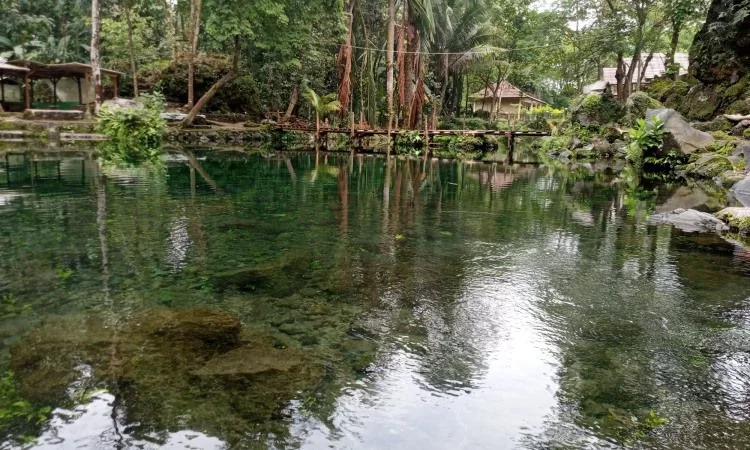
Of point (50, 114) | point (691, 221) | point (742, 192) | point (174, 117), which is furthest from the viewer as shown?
point (174, 117)

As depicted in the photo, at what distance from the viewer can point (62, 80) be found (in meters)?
A: 32.0

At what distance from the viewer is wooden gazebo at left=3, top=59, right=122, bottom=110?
26.5 m

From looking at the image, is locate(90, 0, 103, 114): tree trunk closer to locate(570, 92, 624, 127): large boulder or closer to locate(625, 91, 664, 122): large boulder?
locate(570, 92, 624, 127): large boulder

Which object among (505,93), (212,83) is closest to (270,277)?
(212,83)

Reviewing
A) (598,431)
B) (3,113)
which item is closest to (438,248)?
(598,431)

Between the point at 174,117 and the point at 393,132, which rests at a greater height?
the point at 174,117

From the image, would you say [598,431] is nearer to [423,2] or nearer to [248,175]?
[248,175]

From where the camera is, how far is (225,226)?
7.65 m

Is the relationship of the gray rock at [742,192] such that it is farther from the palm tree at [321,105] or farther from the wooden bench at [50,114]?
the wooden bench at [50,114]

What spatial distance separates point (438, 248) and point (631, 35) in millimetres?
23873

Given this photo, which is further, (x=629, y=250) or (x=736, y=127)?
(x=736, y=127)

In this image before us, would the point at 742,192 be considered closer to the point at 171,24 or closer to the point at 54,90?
the point at 54,90

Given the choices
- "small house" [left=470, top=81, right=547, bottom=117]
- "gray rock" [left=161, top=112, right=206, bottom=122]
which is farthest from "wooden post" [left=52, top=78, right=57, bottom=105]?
"small house" [left=470, top=81, right=547, bottom=117]

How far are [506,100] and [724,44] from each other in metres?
25.4
